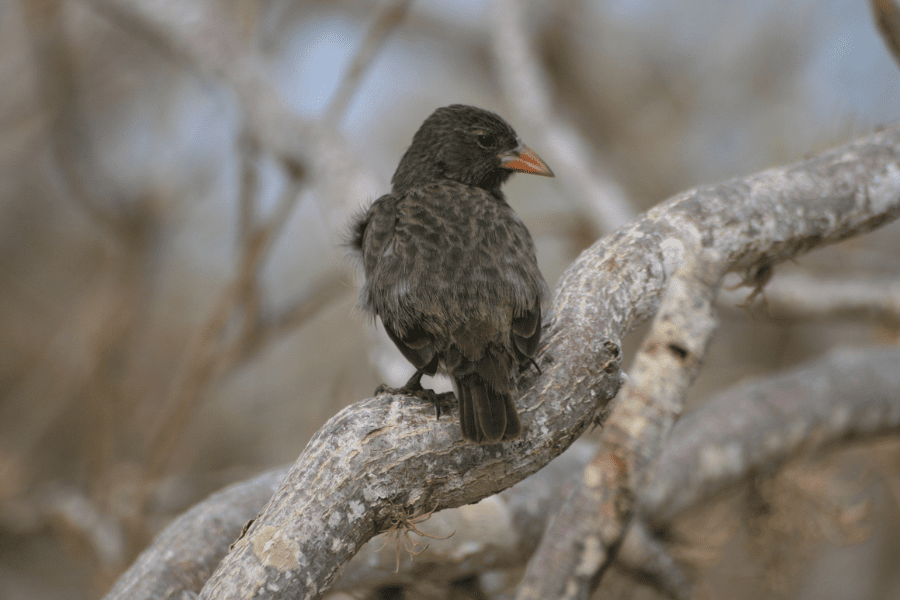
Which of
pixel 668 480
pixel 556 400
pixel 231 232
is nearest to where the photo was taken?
pixel 556 400

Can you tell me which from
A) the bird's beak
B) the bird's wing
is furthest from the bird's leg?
the bird's beak

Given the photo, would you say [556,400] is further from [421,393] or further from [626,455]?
[421,393]

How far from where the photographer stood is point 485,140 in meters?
2.79

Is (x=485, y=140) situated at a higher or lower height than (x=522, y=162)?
higher

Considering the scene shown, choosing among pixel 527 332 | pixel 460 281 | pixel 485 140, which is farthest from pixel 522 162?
pixel 527 332

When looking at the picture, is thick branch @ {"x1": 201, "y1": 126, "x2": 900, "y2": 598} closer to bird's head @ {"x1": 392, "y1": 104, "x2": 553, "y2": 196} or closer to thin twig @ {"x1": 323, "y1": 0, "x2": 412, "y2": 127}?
bird's head @ {"x1": 392, "y1": 104, "x2": 553, "y2": 196}

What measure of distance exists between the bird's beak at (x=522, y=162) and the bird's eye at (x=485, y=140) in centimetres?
6

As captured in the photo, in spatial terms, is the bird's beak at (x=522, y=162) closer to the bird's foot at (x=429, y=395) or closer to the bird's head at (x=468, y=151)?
the bird's head at (x=468, y=151)

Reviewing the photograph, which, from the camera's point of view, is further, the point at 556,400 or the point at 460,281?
the point at 460,281

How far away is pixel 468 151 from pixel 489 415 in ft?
4.17

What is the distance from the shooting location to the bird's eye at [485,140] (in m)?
2.77

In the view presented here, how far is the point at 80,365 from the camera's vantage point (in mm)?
5211

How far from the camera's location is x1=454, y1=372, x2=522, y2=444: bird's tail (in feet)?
5.80

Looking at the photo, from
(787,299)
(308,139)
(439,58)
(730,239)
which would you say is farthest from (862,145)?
(439,58)
